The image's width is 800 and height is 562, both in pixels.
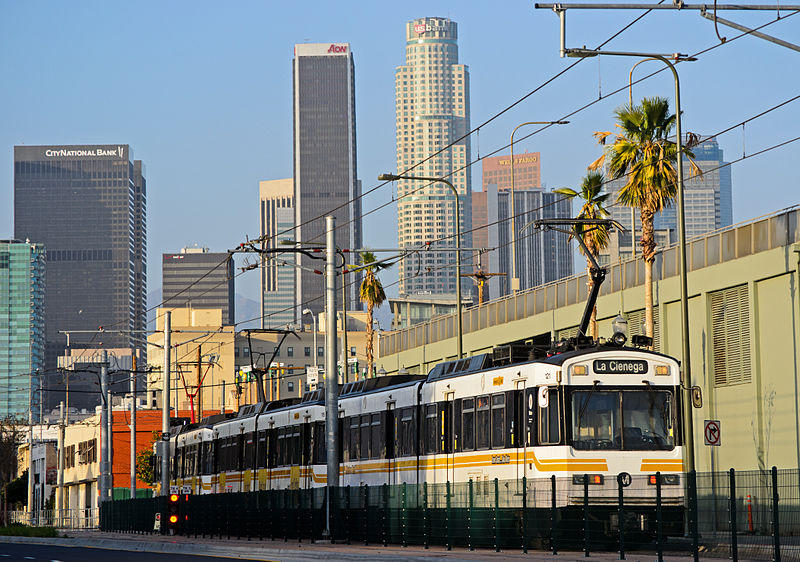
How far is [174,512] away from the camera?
43062 millimetres

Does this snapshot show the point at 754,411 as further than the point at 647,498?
Yes

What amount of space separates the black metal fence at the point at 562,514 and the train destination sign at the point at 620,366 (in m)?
2.14

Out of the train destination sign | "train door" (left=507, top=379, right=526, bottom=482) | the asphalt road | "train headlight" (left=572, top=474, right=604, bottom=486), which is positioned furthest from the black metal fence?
the asphalt road

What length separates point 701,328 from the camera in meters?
42.7

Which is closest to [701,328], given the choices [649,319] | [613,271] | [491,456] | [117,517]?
[649,319]

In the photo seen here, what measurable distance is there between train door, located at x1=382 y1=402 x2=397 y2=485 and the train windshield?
7.47m

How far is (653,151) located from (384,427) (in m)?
13.8

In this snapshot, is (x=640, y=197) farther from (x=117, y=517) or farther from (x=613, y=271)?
(x=117, y=517)

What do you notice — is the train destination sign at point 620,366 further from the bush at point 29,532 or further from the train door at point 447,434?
the bush at point 29,532

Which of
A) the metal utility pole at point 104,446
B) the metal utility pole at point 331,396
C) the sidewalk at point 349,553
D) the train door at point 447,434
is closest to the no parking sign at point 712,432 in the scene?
the train door at point 447,434

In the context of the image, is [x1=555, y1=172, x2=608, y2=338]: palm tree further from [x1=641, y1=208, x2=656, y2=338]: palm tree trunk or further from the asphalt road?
the asphalt road

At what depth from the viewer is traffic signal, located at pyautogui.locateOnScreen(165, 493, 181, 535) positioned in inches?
1683

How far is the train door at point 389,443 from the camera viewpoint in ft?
106

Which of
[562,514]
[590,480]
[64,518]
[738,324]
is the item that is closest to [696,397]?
[590,480]
